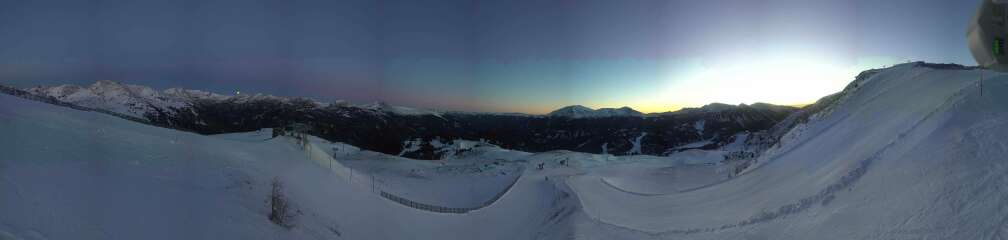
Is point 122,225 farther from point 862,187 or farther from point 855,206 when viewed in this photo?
point 862,187

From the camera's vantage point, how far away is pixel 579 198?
34781 millimetres

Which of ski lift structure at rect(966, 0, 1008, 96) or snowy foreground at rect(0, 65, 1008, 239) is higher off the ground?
ski lift structure at rect(966, 0, 1008, 96)

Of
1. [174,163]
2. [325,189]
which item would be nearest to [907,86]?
[325,189]

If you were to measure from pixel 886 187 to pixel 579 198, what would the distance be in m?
23.0

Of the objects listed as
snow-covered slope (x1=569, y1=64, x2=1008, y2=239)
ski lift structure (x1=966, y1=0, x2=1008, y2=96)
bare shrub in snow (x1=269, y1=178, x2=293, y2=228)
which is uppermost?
ski lift structure (x1=966, y1=0, x2=1008, y2=96)

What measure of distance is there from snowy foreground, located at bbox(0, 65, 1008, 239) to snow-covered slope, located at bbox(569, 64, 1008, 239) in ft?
0.18

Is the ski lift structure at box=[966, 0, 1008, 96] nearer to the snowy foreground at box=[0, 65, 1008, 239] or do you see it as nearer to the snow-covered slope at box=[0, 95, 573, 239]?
the snowy foreground at box=[0, 65, 1008, 239]

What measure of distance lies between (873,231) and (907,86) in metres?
24.7

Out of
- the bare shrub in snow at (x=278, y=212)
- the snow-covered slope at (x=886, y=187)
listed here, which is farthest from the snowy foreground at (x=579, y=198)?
the bare shrub in snow at (x=278, y=212)

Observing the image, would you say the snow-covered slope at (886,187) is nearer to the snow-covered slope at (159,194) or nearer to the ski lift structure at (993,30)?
the ski lift structure at (993,30)

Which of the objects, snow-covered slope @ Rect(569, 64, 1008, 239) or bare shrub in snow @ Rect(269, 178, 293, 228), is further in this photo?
bare shrub in snow @ Rect(269, 178, 293, 228)

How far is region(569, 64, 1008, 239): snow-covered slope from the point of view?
9891 mm

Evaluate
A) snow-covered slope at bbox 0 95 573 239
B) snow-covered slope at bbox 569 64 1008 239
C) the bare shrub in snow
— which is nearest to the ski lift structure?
snow-covered slope at bbox 569 64 1008 239

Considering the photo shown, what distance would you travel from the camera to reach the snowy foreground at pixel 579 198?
10.7 m
